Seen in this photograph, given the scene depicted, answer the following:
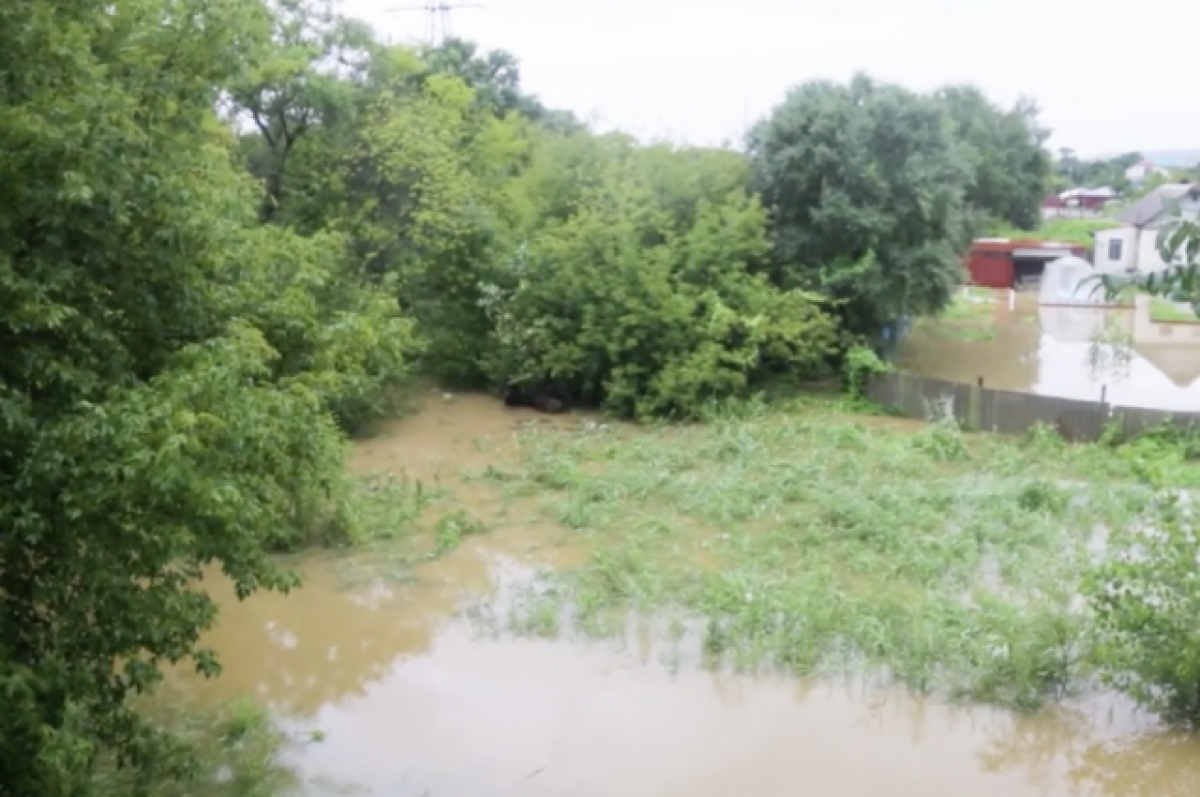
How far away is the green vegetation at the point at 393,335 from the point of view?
14.5ft

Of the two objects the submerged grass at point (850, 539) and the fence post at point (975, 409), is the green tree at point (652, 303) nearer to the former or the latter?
the submerged grass at point (850, 539)

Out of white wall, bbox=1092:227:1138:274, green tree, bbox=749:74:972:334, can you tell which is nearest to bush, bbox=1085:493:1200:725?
green tree, bbox=749:74:972:334

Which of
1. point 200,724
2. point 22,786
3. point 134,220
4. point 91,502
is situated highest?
point 134,220

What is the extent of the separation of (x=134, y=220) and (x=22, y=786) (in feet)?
7.62

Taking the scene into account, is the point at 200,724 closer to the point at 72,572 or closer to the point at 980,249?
the point at 72,572

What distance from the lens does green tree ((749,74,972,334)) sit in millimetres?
16312

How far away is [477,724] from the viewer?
23.3 feet

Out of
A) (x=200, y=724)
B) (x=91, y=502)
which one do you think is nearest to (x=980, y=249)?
(x=200, y=724)

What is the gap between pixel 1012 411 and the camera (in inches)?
555

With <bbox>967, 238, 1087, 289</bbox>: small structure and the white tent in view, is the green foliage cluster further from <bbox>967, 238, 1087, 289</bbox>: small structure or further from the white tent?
<bbox>967, 238, 1087, 289</bbox>: small structure

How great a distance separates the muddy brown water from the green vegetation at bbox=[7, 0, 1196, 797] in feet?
1.49

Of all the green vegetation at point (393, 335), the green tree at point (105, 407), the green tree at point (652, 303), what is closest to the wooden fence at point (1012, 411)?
the green vegetation at point (393, 335)

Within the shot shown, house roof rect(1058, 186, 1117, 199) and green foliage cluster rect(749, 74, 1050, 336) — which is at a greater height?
house roof rect(1058, 186, 1117, 199)

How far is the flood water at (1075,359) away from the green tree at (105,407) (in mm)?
13461
